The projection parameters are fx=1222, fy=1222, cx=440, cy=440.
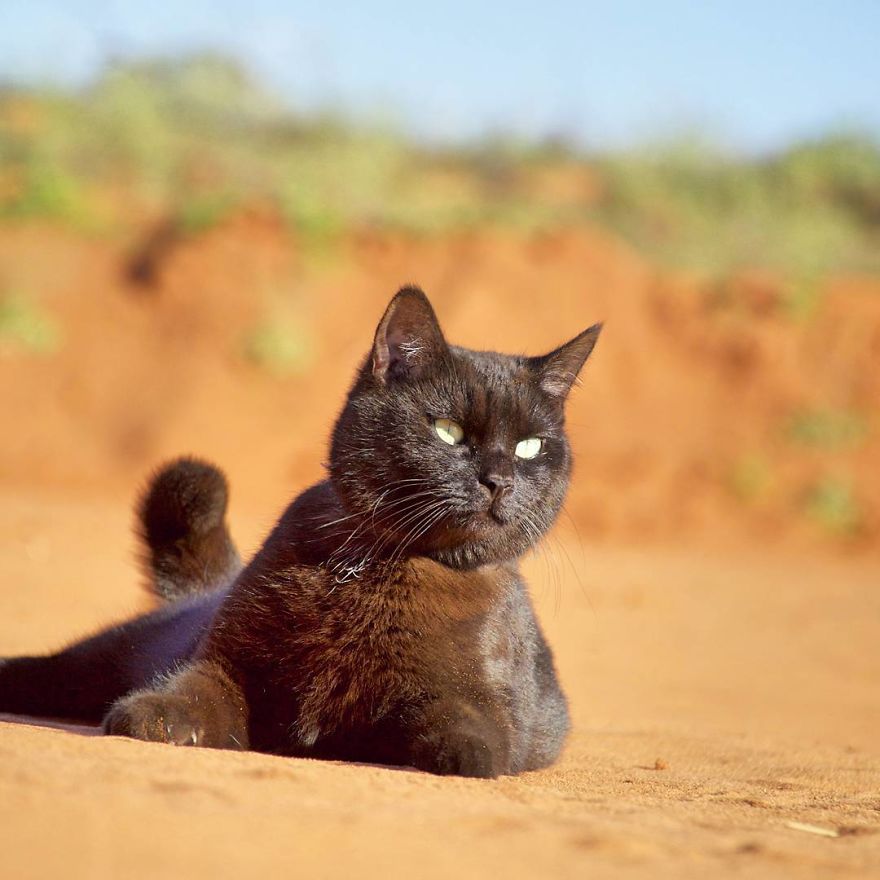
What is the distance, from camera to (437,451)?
345 cm

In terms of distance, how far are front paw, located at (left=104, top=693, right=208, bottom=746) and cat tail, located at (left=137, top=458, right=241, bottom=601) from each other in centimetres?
136

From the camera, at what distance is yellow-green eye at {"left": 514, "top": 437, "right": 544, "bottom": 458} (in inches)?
143

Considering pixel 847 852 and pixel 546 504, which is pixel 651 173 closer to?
pixel 546 504

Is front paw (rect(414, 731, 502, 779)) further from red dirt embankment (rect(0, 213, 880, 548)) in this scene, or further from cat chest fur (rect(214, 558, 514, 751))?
red dirt embankment (rect(0, 213, 880, 548))

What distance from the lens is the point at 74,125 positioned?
59.5 ft

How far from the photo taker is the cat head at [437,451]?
11.3ft

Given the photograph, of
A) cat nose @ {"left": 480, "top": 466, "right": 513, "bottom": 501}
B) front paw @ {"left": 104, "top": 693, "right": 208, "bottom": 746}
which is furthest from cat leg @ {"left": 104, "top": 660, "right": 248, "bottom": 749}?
cat nose @ {"left": 480, "top": 466, "right": 513, "bottom": 501}

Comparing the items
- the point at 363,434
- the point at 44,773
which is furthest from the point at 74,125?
the point at 44,773

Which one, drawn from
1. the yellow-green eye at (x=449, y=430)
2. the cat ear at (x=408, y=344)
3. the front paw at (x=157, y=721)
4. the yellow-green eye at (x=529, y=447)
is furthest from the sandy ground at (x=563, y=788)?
the cat ear at (x=408, y=344)

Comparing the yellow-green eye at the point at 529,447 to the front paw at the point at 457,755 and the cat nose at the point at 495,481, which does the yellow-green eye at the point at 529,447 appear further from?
the front paw at the point at 457,755

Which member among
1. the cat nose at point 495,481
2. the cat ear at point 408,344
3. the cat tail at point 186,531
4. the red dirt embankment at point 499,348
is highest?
the red dirt embankment at point 499,348

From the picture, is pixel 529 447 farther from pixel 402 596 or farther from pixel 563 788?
pixel 563 788

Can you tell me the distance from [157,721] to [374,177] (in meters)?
15.6

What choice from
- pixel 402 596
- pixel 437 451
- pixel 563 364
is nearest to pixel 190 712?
pixel 402 596
